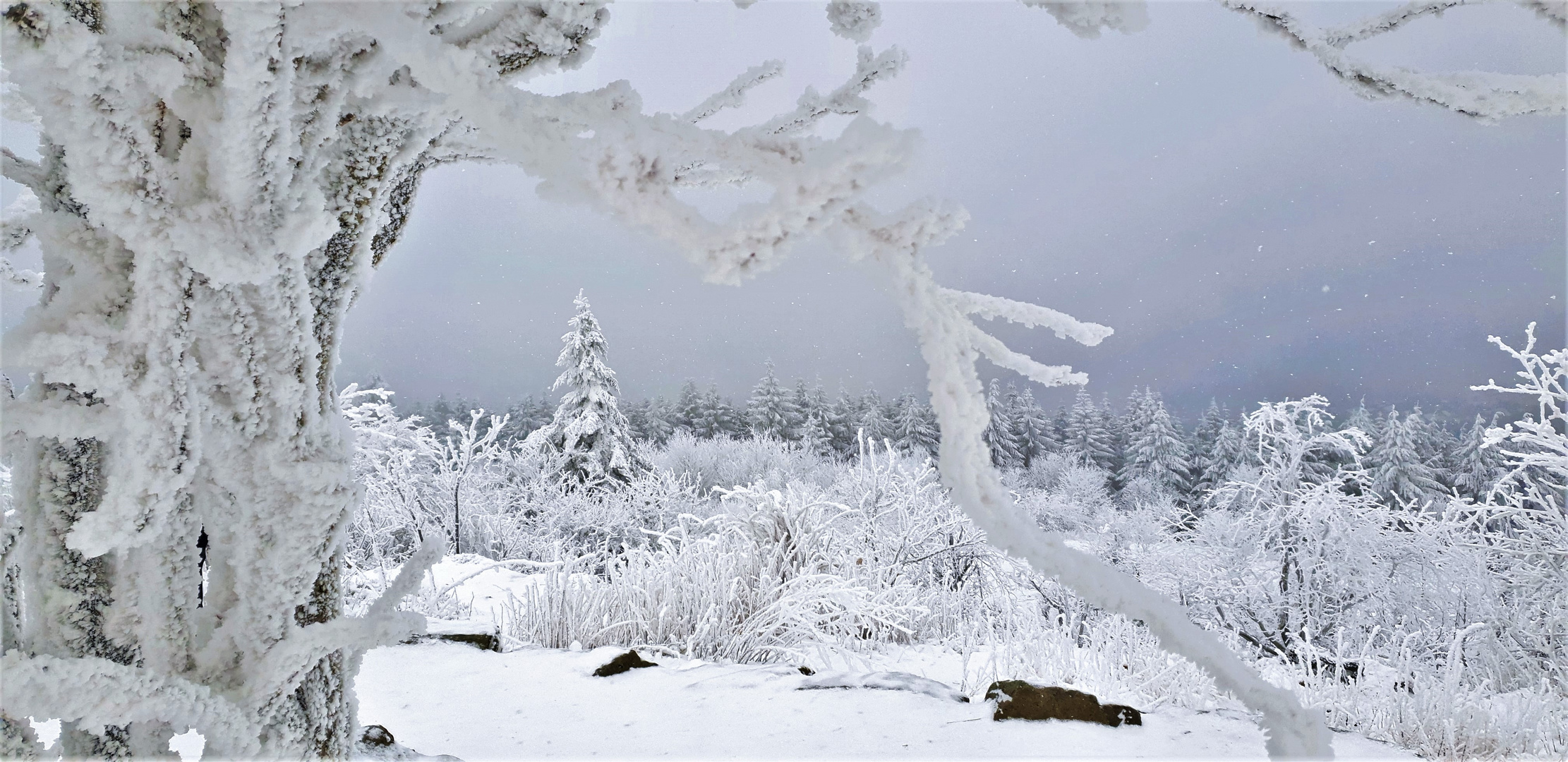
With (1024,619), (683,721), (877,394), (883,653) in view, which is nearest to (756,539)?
(883,653)

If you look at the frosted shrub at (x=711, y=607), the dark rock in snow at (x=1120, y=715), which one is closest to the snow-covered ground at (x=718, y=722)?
the dark rock in snow at (x=1120, y=715)

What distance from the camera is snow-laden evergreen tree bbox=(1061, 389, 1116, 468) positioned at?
16.8m

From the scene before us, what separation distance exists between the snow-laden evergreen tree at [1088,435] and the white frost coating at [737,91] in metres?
17.4

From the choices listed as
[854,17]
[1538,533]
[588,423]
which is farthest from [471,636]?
[588,423]

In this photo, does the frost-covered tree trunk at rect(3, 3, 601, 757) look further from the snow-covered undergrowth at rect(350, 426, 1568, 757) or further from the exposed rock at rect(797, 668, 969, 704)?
the snow-covered undergrowth at rect(350, 426, 1568, 757)

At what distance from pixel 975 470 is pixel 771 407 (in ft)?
57.1

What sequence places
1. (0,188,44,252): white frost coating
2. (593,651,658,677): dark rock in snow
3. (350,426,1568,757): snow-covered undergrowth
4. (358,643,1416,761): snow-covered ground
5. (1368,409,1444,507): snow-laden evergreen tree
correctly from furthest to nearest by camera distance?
(1368,409,1444,507): snow-laden evergreen tree
(350,426,1568,757): snow-covered undergrowth
(593,651,658,677): dark rock in snow
(358,643,1416,761): snow-covered ground
(0,188,44,252): white frost coating

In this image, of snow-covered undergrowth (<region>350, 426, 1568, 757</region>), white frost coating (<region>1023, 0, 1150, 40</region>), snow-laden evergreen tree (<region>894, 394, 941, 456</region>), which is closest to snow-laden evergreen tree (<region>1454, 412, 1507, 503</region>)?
snow-laden evergreen tree (<region>894, 394, 941, 456</region>)

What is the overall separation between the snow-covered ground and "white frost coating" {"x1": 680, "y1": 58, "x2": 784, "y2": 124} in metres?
1.04

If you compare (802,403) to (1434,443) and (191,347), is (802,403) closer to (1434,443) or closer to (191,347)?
(1434,443)

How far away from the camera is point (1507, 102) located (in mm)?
386

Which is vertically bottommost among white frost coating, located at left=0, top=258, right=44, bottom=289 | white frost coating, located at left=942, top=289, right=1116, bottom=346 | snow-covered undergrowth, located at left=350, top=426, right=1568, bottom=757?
snow-covered undergrowth, located at left=350, top=426, right=1568, bottom=757

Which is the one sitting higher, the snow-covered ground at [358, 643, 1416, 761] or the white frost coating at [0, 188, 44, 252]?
the white frost coating at [0, 188, 44, 252]

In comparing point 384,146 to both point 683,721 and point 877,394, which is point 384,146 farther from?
point 877,394
